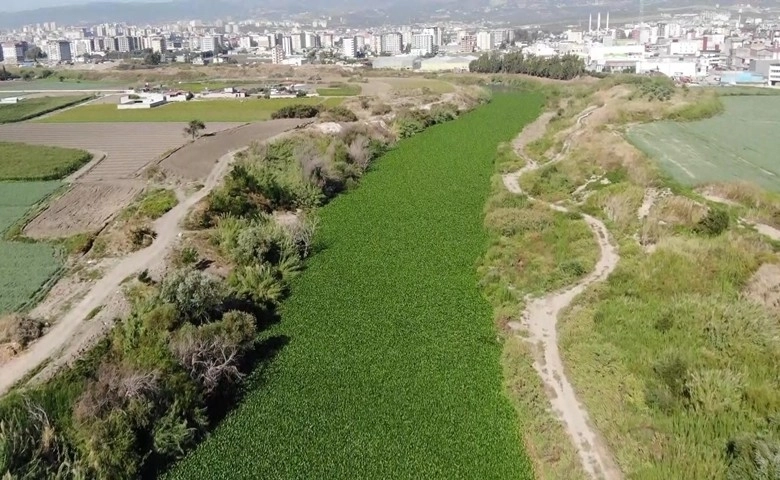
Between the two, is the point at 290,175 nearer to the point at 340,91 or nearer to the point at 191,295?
the point at 191,295

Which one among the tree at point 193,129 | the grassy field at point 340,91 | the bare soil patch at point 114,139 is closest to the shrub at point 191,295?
the bare soil patch at point 114,139

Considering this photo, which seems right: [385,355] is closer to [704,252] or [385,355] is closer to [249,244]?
[249,244]

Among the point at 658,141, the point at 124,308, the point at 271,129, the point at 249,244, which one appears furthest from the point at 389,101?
the point at 124,308

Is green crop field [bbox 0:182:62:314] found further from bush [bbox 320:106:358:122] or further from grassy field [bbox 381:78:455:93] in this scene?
grassy field [bbox 381:78:455:93]

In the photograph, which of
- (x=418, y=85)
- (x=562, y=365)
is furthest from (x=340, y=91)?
(x=562, y=365)

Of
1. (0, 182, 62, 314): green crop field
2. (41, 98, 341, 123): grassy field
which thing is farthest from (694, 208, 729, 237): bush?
(41, 98, 341, 123): grassy field

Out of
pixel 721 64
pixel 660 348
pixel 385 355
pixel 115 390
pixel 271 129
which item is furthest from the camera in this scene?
pixel 721 64

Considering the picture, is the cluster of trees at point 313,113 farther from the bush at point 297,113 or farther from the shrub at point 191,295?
the shrub at point 191,295

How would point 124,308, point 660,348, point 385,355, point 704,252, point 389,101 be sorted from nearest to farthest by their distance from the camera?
1. point 660,348
2. point 385,355
3. point 124,308
4. point 704,252
5. point 389,101
